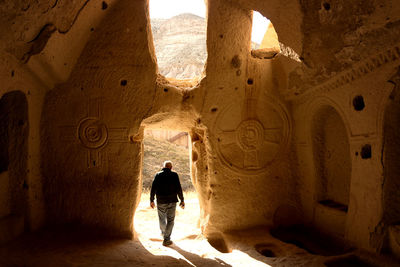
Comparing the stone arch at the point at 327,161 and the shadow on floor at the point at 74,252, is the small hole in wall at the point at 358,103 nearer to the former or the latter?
the stone arch at the point at 327,161

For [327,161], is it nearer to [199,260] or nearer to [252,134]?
[252,134]

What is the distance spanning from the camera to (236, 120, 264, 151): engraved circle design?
519 centimetres

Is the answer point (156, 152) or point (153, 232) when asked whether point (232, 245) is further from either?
point (156, 152)

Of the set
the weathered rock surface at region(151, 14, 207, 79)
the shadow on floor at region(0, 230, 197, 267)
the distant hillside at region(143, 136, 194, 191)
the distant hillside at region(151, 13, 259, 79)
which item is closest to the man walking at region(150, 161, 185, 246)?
the shadow on floor at region(0, 230, 197, 267)

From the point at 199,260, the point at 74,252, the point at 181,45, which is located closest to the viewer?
the point at 74,252

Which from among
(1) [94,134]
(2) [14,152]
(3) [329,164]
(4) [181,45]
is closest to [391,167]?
(3) [329,164]

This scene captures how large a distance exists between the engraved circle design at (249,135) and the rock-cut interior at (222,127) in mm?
26

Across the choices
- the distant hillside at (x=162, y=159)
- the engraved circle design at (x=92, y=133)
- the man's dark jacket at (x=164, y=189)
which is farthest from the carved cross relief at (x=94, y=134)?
the distant hillside at (x=162, y=159)

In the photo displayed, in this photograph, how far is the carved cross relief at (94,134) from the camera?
4562 millimetres

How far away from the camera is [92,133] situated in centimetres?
459

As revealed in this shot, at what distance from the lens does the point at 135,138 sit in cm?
480

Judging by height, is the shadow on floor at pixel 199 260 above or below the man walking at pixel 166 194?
below

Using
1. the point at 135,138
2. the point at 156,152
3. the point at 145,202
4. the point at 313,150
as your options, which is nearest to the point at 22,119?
the point at 135,138

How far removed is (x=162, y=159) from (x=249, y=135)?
1040 cm
